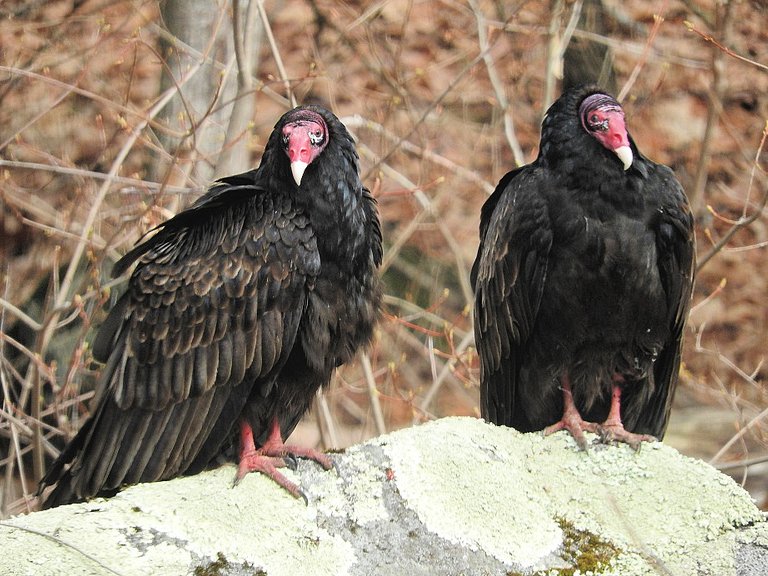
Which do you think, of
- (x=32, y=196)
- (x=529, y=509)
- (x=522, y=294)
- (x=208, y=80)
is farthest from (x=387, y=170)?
(x=529, y=509)

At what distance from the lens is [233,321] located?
3.54m

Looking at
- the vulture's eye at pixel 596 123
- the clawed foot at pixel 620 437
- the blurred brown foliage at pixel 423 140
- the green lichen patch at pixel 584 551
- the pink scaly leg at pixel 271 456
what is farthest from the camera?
the blurred brown foliage at pixel 423 140

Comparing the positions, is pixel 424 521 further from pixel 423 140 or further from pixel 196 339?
pixel 423 140

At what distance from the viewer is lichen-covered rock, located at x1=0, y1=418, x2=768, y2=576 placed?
2.77m

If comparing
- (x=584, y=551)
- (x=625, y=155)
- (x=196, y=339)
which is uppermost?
(x=625, y=155)

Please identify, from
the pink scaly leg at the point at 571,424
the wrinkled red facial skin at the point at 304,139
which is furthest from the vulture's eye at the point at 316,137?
the pink scaly leg at the point at 571,424

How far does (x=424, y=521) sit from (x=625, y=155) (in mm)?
1568

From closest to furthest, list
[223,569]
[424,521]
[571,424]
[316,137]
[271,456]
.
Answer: [223,569] < [424,521] < [271,456] < [316,137] < [571,424]

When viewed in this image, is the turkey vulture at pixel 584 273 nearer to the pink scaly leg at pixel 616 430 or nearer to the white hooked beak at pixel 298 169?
the pink scaly leg at pixel 616 430

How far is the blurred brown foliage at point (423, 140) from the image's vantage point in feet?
20.9

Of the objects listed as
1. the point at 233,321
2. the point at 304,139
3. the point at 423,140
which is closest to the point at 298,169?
the point at 304,139

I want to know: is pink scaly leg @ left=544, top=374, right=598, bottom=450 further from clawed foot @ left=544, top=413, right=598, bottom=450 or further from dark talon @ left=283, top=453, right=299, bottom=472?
dark talon @ left=283, top=453, right=299, bottom=472

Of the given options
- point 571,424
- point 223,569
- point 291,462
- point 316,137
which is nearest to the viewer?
point 223,569

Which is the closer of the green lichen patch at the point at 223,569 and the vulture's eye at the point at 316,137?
the green lichen patch at the point at 223,569
